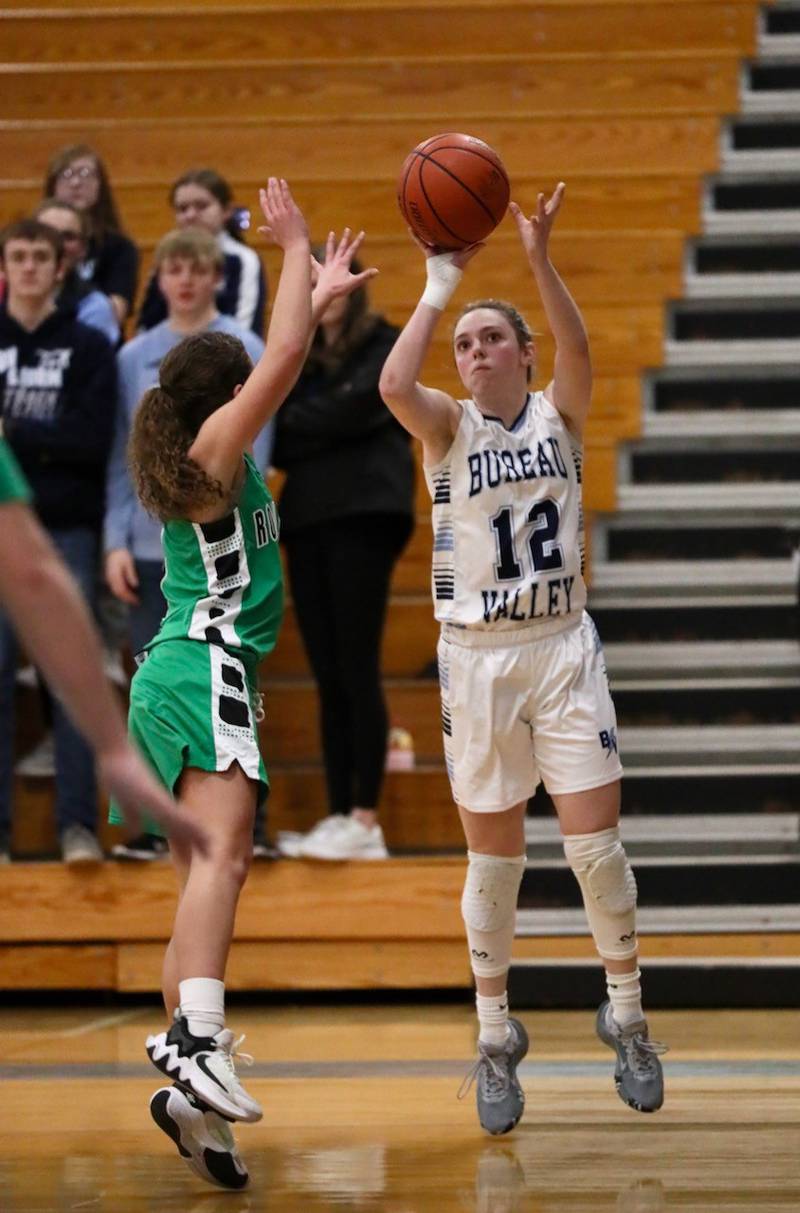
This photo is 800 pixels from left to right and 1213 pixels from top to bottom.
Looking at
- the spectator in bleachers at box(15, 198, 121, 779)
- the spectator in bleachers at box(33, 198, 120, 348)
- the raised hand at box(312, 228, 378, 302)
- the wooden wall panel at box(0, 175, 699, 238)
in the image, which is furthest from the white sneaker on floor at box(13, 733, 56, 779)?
the raised hand at box(312, 228, 378, 302)

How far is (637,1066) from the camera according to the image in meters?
3.66

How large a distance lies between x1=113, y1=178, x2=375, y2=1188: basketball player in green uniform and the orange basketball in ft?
0.74

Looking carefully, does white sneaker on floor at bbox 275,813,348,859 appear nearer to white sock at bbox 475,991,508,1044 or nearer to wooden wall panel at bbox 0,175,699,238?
white sock at bbox 475,991,508,1044

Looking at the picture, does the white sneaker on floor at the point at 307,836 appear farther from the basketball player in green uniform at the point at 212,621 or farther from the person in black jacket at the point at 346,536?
the basketball player in green uniform at the point at 212,621

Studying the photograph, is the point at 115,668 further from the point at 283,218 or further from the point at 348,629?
the point at 283,218

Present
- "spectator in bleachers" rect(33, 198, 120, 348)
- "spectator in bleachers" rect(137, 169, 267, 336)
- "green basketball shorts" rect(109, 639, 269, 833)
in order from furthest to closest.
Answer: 1. "spectator in bleachers" rect(137, 169, 267, 336)
2. "spectator in bleachers" rect(33, 198, 120, 348)
3. "green basketball shorts" rect(109, 639, 269, 833)

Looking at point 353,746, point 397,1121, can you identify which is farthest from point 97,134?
point 397,1121

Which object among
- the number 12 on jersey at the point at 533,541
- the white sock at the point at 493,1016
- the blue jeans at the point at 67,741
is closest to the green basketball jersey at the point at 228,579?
the number 12 on jersey at the point at 533,541

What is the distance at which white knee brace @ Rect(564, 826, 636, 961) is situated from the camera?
365cm

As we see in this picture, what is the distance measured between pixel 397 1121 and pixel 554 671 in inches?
38.8

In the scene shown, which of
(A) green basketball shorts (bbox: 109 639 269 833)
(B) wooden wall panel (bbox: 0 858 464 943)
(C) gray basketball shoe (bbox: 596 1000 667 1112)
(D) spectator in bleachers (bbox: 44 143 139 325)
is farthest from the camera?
(D) spectator in bleachers (bbox: 44 143 139 325)

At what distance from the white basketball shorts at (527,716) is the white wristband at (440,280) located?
26.4 inches

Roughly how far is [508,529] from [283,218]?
77 centimetres

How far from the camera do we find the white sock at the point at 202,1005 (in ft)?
10.3
